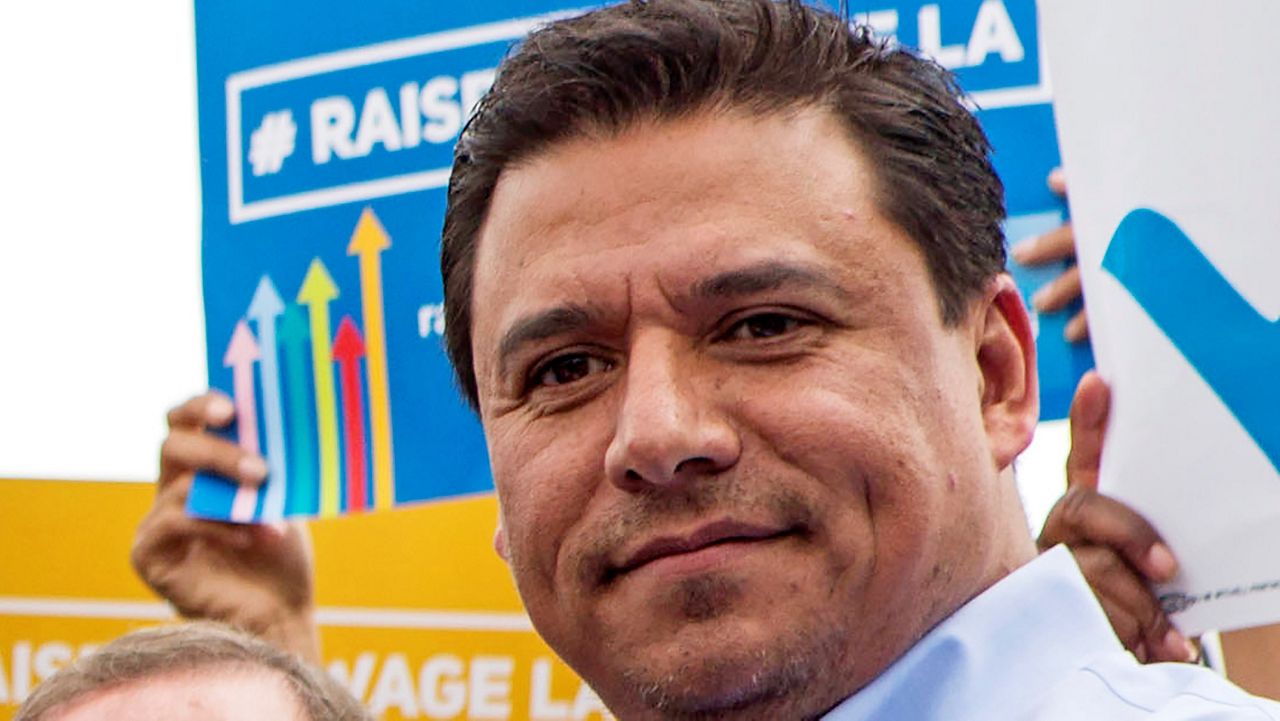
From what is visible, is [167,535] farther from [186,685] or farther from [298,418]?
[186,685]

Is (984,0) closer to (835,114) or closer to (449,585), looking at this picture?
(835,114)

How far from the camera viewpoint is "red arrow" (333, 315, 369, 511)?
12.8 ft

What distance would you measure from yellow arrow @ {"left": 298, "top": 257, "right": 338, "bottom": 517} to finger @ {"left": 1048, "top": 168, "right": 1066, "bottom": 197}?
1.32 meters

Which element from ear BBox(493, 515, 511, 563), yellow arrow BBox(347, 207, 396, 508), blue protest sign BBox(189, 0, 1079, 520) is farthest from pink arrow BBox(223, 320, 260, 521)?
ear BBox(493, 515, 511, 563)

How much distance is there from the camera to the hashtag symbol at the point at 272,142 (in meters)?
4.00

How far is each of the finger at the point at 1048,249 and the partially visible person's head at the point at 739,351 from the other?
2.22 feet

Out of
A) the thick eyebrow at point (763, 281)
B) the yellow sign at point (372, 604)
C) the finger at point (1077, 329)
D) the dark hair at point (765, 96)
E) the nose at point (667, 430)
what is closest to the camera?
the nose at point (667, 430)

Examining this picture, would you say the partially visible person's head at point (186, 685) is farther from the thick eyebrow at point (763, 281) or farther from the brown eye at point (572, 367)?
the thick eyebrow at point (763, 281)

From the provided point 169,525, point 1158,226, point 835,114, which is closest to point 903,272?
point 835,114

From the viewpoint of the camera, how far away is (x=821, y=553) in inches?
92.0

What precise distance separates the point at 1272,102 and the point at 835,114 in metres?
0.66

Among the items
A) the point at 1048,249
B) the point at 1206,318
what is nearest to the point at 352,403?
the point at 1048,249

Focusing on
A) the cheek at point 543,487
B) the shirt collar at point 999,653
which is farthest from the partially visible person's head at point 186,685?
the shirt collar at point 999,653

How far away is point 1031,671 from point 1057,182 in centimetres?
130
